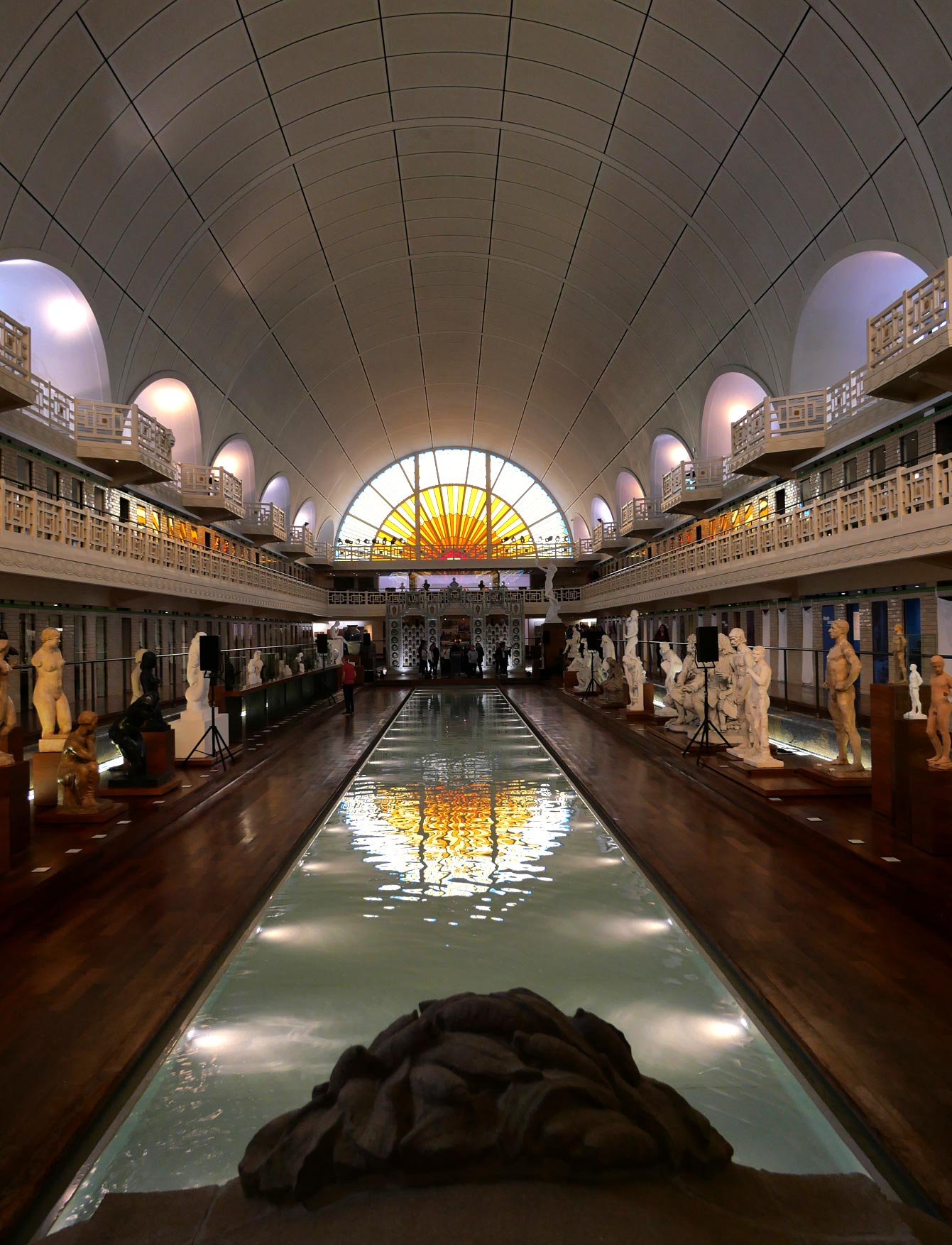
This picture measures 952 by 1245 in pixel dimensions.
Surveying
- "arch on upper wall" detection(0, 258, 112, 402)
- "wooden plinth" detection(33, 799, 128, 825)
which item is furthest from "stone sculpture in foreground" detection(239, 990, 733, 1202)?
"arch on upper wall" detection(0, 258, 112, 402)

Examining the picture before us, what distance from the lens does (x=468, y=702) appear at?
950 inches

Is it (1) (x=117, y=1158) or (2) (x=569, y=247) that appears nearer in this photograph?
(1) (x=117, y=1158)

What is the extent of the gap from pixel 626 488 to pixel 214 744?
28722mm

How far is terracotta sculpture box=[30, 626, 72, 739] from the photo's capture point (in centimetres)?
866

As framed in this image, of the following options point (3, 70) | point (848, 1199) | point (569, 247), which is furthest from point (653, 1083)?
point (569, 247)

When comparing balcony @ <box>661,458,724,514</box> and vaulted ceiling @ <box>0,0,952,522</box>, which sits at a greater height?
vaulted ceiling @ <box>0,0,952,522</box>

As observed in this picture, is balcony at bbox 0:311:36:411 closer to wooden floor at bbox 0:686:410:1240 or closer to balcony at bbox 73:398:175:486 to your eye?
balcony at bbox 73:398:175:486

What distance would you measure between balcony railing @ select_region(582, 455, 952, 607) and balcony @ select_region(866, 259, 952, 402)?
4.15 ft

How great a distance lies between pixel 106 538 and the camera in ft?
48.1

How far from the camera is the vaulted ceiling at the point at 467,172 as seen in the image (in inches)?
511

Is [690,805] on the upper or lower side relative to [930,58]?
lower

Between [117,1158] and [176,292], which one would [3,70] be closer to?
[176,292]

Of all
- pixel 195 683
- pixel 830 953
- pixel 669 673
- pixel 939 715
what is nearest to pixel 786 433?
pixel 669 673

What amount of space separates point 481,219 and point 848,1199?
2897cm
